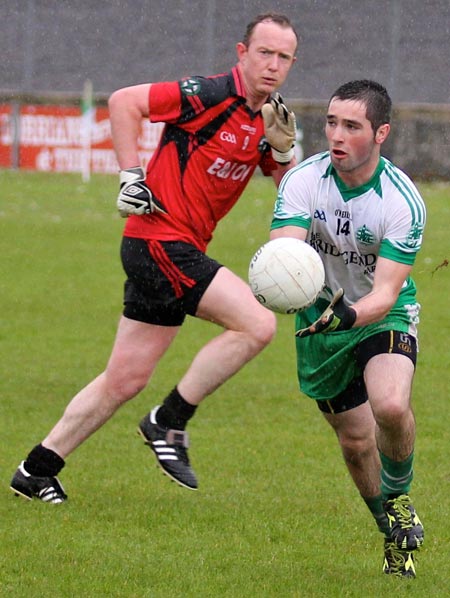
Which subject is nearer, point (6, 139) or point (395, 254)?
point (395, 254)

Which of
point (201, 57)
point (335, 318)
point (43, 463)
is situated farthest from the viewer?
point (201, 57)

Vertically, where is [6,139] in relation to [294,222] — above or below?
below

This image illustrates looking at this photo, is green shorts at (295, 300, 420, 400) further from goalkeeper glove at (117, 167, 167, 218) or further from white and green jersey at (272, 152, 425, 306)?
goalkeeper glove at (117, 167, 167, 218)

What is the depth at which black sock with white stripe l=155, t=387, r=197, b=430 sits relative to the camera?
6793mm

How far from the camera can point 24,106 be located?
28672 mm

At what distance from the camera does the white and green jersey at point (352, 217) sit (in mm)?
5449

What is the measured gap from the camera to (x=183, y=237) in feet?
22.6

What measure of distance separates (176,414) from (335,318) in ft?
6.36

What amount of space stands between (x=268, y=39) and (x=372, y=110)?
1.56 meters

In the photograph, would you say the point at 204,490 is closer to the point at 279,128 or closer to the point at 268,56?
the point at 279,128

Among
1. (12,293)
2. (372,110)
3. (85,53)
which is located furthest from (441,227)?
(372,110)

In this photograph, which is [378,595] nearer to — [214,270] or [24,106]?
[214,270]

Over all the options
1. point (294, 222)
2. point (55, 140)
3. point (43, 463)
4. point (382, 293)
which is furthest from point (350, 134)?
point (55, 140)

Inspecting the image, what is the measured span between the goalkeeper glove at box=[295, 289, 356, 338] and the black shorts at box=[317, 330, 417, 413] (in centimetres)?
42
